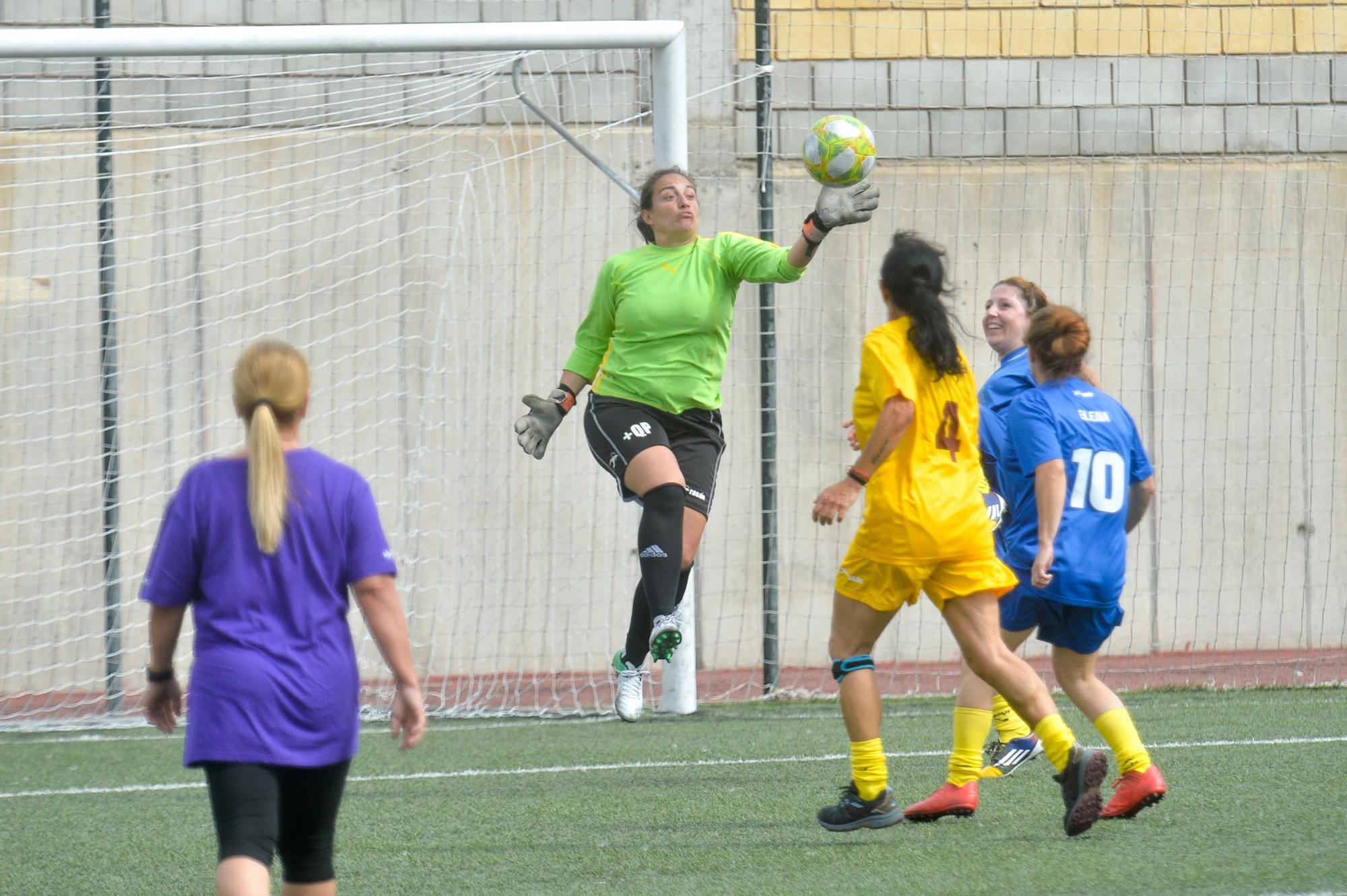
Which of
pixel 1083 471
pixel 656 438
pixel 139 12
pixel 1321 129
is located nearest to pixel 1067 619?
pixel 1083 471

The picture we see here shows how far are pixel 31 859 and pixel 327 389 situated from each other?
4.75 metres

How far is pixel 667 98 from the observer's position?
24.0 feet

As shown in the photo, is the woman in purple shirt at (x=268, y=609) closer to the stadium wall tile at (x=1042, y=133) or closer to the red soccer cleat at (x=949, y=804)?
the red soccer cleat at (x=949, y=804)

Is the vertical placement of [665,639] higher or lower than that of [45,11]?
lower

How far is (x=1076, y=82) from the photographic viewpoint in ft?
32.4

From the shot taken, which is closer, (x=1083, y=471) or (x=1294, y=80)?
(x=1083, y=471)

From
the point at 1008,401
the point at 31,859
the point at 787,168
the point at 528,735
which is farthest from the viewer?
the point at 787,168

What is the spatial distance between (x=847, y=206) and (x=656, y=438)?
3.88ft

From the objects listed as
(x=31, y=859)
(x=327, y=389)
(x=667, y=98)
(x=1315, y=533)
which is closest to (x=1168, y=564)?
(x=1315, y=533)

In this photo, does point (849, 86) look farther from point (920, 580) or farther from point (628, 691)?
point (920, 580)

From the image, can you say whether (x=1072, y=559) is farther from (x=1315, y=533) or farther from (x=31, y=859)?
(x=1315, y=533)

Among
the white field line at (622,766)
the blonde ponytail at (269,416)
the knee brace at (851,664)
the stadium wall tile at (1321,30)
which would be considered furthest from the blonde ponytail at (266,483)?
the stadium wall tile at (1321,30)

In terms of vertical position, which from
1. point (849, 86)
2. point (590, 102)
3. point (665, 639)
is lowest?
point (665, 639)

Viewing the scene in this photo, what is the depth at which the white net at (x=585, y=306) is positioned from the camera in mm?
8734
